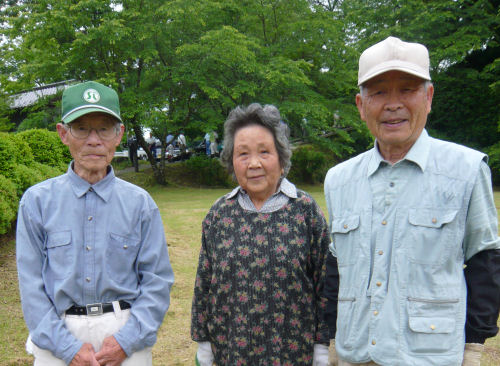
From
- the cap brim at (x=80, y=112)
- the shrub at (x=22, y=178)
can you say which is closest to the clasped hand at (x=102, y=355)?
the cap brim at (x=80, y=112)

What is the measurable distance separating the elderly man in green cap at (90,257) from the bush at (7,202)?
3.15m

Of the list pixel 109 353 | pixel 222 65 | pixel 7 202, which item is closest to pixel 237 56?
pixel 222 65

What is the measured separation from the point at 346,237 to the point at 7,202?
14.2ft

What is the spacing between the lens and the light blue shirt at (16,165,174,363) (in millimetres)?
1888

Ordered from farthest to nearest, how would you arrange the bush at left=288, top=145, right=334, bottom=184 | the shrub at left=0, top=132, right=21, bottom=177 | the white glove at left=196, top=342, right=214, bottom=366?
the bush at left=288, top=145, right=334, bottom=184 < the shrub at left=0, top=132, right=21, bottom=177 < the white glove at left=196, top=342, right=214, bottom=366

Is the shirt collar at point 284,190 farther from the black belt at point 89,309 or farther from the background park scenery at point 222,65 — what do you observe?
the background park scenery at point 222,65

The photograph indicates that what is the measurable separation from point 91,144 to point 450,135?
19.8 meters

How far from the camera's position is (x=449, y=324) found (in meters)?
1.57

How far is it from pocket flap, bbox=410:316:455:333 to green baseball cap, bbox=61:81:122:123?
1552 millimetres

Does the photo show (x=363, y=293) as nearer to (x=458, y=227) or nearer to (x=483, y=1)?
(x=458, y=227)

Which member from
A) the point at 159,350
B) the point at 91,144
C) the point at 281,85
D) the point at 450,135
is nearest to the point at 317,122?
the point at 281,85

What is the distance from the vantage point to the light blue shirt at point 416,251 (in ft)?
5.20

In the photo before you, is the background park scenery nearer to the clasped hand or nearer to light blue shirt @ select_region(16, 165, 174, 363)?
light blue shirt @ select_region(16, 165, 174, 363)

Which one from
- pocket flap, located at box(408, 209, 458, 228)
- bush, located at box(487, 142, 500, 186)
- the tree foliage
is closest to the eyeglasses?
pocket flap, located at box(408, 209, 458, 228)
